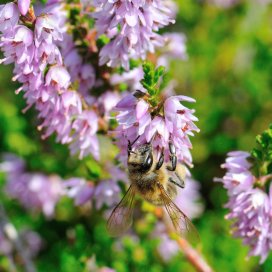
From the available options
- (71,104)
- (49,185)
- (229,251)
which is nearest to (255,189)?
(71,104)

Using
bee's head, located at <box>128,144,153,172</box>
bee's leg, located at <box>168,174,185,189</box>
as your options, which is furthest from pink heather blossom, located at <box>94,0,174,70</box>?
bee's leg, located at <box>168,174,185,189</box>

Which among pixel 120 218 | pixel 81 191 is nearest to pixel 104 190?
pixel 81 191

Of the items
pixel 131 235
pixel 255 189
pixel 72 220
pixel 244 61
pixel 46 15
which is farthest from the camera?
pixel 244 61

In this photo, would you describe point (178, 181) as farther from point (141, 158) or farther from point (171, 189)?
point (141, 158)

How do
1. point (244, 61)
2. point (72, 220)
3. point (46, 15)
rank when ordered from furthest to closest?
point (244, 61), point (72, 220), point (46, 15)

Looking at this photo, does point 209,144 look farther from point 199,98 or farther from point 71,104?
point 71,104

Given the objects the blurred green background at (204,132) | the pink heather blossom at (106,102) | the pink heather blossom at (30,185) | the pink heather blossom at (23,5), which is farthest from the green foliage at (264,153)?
the pink heather blossom at (30,185)

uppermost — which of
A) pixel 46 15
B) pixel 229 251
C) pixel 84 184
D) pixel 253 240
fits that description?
pixel 46 15
